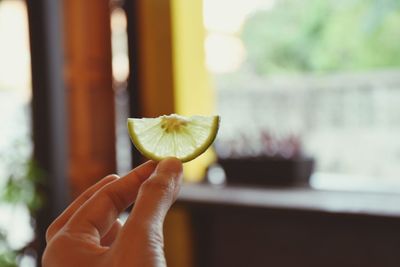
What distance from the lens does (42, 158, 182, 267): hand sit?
60 cm

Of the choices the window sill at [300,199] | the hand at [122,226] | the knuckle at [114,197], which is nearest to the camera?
the hand at [122,226]

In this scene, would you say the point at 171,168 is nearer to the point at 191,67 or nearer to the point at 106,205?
the point at 106,205

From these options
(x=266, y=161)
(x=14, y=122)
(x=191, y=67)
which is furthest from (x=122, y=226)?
(x=14, y=122)

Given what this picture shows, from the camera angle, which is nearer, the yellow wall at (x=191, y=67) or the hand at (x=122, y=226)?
the hand at (x=122, y=226)

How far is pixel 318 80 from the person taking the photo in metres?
3.11

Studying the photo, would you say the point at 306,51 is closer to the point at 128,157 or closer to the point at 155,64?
the point at 155,64

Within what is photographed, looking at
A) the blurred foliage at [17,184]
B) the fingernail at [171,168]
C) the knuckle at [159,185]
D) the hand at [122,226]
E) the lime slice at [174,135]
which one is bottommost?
the blurred foliage at [17,184]

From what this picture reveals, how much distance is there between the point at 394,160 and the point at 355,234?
76cm

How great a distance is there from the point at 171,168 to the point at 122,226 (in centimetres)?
10

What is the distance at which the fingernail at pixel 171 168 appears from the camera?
0.66m

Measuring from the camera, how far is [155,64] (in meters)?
3.32

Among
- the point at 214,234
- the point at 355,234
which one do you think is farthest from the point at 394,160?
the point at 214,234

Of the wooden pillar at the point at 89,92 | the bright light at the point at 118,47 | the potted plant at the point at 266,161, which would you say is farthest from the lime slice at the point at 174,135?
the wooden pillar at the point at 89,92

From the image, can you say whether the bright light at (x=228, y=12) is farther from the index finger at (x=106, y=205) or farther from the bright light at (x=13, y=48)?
the index finger at (x=106, y=205)
